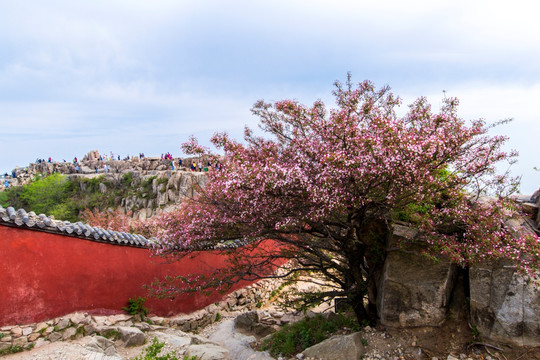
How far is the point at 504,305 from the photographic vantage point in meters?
6.30

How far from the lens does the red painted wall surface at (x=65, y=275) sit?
26.6 feet

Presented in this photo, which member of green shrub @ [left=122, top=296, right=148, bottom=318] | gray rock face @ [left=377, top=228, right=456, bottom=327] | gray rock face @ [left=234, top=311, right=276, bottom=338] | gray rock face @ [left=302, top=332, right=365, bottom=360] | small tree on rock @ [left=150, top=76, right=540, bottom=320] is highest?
small tree on rock @ [left=150, top=76, right=540, bottom=320]

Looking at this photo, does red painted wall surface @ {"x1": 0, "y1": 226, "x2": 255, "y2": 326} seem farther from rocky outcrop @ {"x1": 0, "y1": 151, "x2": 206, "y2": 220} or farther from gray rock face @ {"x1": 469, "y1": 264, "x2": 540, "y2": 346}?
rocky outcrop @ {"x1": 0, "y1": 151, "x2": 206, "y2": 220}

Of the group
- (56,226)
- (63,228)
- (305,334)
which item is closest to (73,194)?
(63,228)

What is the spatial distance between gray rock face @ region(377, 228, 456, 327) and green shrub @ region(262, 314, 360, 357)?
1230mm

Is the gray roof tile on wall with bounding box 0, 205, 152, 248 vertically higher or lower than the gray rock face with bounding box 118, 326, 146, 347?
higher

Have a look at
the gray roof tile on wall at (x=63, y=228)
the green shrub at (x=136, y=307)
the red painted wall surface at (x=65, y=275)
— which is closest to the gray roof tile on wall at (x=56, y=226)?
the gray roof tile on wall at (x=63, y=228)

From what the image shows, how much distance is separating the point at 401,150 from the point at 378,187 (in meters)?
0.90

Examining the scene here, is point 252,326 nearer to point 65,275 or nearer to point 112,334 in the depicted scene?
point 112,334

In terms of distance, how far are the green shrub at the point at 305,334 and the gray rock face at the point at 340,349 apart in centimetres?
87

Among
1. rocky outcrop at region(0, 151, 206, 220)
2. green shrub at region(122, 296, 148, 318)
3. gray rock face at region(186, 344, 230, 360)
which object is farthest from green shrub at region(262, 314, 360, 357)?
rocky outcrop at region(0, 151, 206, 220)

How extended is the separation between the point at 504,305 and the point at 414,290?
1.52 m

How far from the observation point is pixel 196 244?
26.4 ft

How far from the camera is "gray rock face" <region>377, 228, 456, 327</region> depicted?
277 inches
